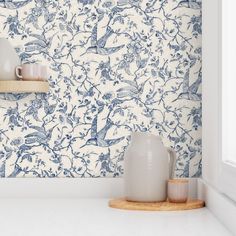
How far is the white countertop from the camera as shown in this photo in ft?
4.79

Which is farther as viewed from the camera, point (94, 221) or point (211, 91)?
point (211, 91)

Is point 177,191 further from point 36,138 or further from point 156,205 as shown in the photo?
point 36,138

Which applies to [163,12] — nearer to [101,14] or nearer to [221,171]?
[101,14]

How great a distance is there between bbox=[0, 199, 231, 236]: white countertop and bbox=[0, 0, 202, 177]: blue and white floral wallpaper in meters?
0.24

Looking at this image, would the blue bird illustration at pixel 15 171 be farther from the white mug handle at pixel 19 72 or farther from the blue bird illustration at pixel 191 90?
the blue bird illustration at pixel 191 90

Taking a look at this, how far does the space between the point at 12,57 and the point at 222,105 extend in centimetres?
84

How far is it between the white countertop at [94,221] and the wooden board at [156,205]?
0.10ft

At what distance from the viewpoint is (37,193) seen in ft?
7.08

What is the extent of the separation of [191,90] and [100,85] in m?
0.36

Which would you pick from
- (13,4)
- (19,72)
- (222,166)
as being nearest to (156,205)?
(222,166)

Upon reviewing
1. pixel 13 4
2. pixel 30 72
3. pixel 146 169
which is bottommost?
pixel 146 169

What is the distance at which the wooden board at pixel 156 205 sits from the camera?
1.82 metres

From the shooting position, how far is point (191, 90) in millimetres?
2188

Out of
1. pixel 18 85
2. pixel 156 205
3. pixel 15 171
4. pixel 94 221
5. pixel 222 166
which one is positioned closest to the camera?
pixel 94 221
